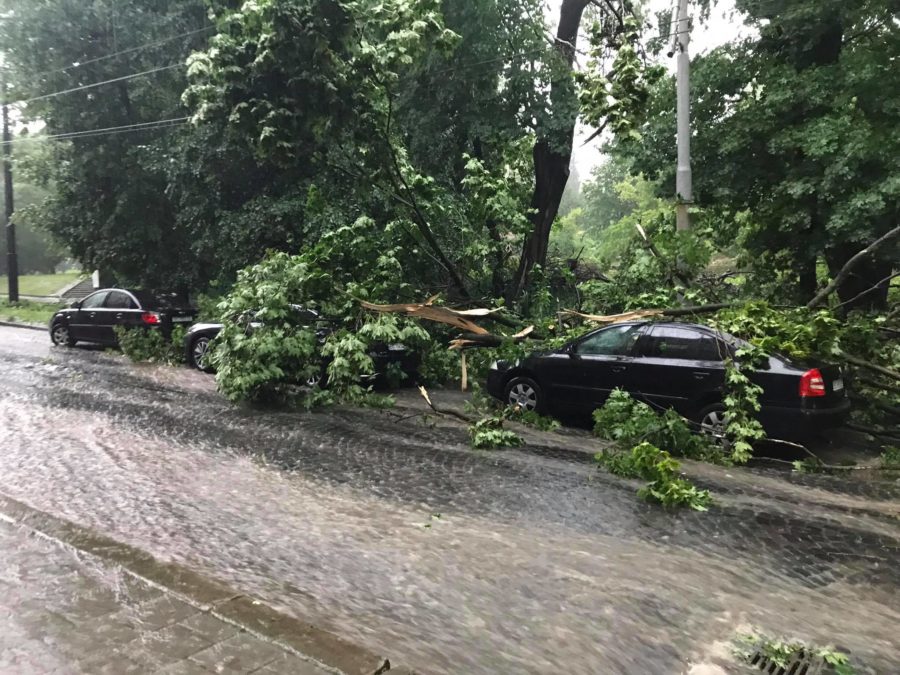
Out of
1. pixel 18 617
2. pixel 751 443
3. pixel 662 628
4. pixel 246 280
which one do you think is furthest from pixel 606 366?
pixel 18 617

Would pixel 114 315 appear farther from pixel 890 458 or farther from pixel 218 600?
pixel 890 458

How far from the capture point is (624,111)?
35.1 feet

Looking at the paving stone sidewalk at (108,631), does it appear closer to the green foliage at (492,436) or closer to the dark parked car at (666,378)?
the green foliage at (492,436)

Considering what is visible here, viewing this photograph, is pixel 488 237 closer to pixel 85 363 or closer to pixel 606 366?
pixel 606 366

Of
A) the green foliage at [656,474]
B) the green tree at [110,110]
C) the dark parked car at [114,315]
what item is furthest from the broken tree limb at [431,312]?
the green tree at [110,110]

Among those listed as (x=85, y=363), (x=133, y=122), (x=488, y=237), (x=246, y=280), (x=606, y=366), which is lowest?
(x=85, y=363)

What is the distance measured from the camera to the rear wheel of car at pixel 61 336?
1748cm

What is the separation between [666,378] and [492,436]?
88.0 inches

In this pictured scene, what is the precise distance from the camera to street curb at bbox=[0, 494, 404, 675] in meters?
3.43

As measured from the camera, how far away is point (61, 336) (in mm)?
17766

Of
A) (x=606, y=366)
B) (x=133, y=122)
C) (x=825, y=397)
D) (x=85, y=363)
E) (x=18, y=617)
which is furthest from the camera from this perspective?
(x=133, y=122)

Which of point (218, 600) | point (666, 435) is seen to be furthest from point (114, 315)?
point (218, 600)

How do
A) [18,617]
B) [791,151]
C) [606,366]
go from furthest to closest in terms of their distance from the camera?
1. [791,151]
2. [606,366]
3. [18,617]

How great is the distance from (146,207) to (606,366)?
15283 millimetres
